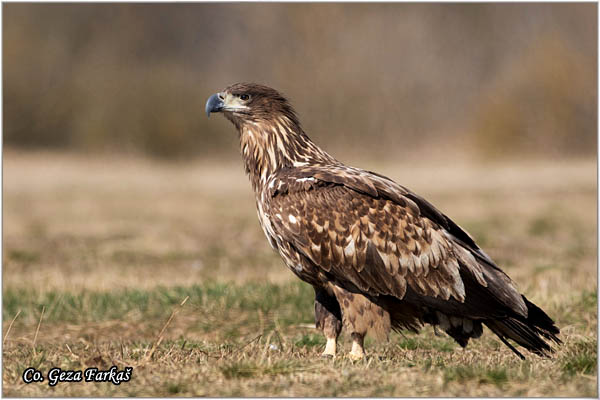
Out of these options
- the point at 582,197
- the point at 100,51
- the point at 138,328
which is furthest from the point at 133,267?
the point at 100,51

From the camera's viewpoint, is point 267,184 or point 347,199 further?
point 267,184

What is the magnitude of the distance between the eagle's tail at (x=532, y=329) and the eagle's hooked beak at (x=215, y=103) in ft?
8.20

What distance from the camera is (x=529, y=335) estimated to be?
5.63 meters

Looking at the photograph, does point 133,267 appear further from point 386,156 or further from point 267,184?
point 386,156

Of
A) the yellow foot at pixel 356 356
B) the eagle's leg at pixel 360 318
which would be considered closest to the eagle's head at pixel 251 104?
the eagle's leg at pixel 360 318

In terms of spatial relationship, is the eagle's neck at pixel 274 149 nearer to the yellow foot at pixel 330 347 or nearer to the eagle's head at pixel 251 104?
the eagle's head at pixel 251 104

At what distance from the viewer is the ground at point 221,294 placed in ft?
15.2

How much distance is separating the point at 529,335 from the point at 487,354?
426 millimetres

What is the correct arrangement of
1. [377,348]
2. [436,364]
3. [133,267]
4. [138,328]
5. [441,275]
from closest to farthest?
[436,364]
[441,275]
[377,348]
[138,328]
[133,267]

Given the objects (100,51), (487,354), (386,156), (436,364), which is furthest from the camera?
(100,51)

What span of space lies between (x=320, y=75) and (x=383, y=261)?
27944 mm

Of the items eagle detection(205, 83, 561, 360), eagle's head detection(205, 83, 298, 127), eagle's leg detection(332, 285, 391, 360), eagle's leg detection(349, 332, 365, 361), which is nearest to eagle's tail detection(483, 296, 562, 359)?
eagle detection(205, 83, 561, 360)

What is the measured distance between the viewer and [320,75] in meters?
33.0

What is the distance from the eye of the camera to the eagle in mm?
5527
